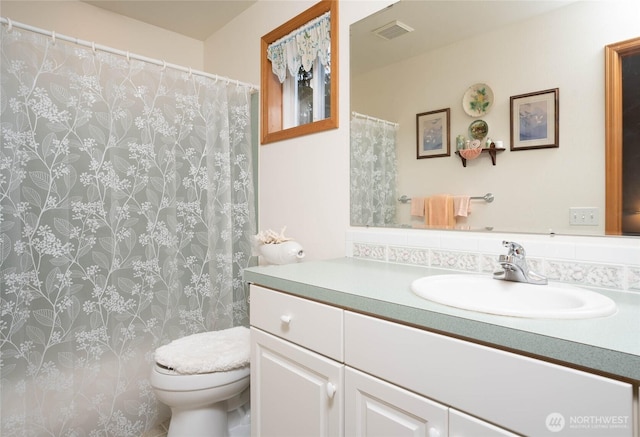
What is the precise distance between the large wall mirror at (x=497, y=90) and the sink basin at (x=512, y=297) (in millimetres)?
237

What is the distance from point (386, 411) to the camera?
0.95m

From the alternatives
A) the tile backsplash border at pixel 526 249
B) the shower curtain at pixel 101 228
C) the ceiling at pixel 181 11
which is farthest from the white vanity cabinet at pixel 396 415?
the ceiling at pixel 181 11

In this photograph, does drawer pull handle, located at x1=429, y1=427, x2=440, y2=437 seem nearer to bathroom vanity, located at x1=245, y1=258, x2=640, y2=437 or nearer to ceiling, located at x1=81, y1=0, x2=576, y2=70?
bathroom vanity, located at x1=245, y1=258, x2=640, y2=437

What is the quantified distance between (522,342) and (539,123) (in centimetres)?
80

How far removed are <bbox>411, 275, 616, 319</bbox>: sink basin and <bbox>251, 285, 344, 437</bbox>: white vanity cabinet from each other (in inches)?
12.5

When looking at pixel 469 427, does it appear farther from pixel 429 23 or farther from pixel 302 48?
pixel 302 48

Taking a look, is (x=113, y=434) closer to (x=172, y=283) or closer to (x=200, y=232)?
(x=172, y=283)

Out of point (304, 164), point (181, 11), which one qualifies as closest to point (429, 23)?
point (304, 164)

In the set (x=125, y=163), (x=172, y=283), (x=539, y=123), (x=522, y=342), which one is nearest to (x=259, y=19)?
(x=125, y=163)

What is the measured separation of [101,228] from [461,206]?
1.56 m

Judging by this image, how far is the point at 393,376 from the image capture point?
921 mm

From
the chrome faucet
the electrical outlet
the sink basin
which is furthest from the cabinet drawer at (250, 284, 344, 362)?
the electrical outlet

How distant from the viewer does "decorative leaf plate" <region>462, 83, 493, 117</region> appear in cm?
132

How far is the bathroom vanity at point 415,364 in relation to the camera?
643 millimetres
